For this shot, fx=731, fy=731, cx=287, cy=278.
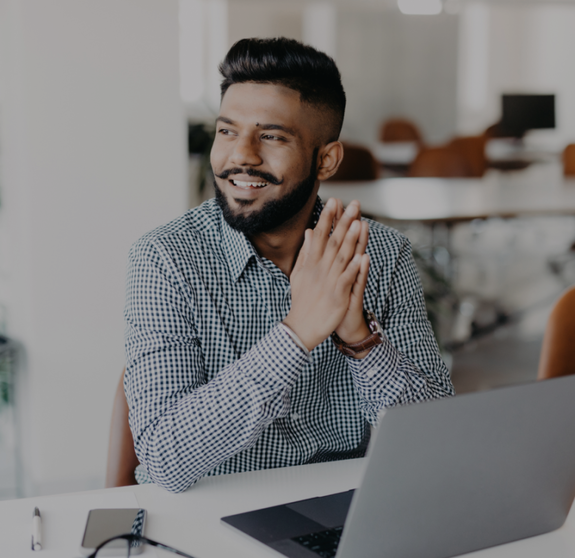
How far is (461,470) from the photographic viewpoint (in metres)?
0.81

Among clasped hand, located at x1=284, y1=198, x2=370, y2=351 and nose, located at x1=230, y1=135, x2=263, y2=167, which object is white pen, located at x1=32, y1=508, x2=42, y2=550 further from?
nose, located at x1=230, y1=135, x2=263, y2=167

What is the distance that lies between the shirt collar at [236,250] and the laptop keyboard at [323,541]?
1.91 feet

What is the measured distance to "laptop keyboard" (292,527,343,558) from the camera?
2.92ft

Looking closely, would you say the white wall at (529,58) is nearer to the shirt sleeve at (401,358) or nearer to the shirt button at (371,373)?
the shirt sleeve at (401,358)

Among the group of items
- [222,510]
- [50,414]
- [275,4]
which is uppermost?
[275,4]

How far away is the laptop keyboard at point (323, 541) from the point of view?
890mm

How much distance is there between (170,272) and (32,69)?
1.26 metres

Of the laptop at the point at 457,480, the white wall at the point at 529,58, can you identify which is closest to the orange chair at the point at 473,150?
the white wall at the point at 529,58

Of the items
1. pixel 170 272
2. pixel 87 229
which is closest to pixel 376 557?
pixel 170 272

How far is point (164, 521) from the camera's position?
3.27 ft

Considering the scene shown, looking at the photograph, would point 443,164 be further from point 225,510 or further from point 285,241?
point 225,510

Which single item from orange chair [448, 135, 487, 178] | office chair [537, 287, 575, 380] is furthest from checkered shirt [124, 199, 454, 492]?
orange chair [448, 135, 487, 178]

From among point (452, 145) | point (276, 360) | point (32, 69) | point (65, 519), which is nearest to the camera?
point (65, 519)

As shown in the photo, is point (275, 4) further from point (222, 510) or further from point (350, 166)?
point (222, 510)
